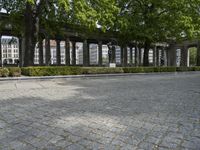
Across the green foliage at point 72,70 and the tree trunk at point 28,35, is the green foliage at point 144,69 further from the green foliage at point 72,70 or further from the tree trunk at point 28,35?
the tree trunk at point 28,35

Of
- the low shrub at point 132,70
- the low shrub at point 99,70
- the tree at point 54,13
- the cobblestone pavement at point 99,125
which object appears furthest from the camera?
the low shrub at point 132,70

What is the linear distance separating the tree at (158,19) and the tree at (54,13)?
5081 mm

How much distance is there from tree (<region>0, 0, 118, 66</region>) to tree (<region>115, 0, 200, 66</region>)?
5.08 m

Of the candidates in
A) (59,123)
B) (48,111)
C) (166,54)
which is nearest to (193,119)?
(59,123)

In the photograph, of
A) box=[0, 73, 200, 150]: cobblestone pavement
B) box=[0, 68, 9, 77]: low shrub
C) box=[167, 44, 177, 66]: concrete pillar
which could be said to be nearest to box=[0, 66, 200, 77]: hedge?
box=[0, 68, 9, 77]: low shrub

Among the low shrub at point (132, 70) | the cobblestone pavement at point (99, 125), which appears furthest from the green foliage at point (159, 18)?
the cobblestone pavement at point (99, 125)

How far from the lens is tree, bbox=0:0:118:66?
17.5 meters

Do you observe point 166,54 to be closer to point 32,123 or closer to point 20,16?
point 20,16

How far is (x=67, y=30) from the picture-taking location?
3538cm

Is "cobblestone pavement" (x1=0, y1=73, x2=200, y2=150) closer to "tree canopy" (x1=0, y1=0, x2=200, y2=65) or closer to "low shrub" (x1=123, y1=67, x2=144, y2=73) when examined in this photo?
"tree canopy" (x1=0, y1=0, x2=200, y2=65)

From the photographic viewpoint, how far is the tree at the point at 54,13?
1753 cm

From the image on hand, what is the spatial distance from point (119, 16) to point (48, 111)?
68.7 ft

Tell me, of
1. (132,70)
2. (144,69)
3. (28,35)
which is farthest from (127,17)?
(28,35)

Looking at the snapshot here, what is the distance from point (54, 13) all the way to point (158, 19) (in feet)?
37.2
